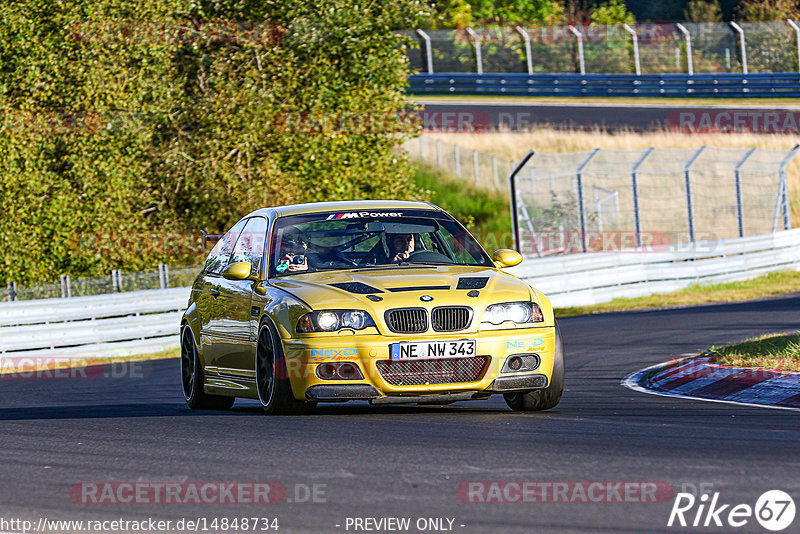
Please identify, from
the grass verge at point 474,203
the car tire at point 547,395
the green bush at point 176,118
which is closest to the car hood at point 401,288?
the car tire at point 547,395

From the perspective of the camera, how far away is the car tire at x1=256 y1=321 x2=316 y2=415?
9.50 meters

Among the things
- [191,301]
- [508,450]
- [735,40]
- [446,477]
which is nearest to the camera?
[446,477]

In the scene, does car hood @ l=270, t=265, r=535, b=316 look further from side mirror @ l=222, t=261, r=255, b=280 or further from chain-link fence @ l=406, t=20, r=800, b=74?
chain-link fence @ l=406, t=20, r=800, b=74

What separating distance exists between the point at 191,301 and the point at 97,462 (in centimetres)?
439

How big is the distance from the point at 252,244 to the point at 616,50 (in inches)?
1792

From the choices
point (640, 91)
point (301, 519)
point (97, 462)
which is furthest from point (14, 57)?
point (640, 91)

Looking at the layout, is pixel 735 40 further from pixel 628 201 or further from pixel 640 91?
pixel 628 201

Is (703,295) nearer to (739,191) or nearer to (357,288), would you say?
(739,191)

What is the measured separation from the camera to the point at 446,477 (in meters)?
6.82

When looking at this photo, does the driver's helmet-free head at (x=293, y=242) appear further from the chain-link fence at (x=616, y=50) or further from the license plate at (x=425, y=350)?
the chain-link fence at (x=616, y=50)

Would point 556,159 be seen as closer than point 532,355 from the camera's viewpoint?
No

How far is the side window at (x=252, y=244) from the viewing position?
1073 cm

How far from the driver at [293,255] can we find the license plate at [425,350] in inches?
56.5

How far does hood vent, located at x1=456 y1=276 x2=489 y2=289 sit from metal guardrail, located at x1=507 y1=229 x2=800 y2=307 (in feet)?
47.2
